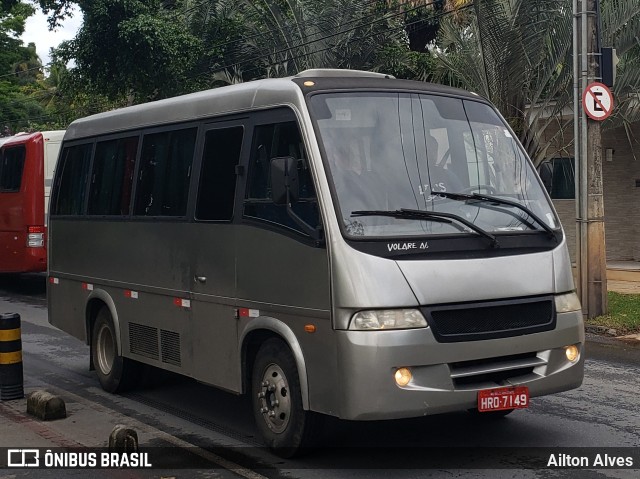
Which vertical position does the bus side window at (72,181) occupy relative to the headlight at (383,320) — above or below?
above

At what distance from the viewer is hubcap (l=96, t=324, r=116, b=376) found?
9734 millimetres

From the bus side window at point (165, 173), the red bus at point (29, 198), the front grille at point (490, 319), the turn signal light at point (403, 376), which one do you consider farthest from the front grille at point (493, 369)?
the red bus at point (29, 198)

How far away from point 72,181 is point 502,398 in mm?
6132

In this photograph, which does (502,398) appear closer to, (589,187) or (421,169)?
(421,169)

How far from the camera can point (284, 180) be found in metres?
6.46

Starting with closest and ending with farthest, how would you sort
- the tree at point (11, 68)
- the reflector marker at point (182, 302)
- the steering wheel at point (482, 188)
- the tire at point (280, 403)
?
1. the tire at point (280, 403)
2. the steering wheel at point (482, 188)
3. the reflector marker at point (182, 302)
4. the tree at point (11, 68)

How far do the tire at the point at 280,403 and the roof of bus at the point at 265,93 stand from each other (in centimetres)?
183

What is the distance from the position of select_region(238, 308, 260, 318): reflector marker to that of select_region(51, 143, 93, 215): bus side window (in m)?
3.75

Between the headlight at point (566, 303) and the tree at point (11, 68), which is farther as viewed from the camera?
the tree at point (11, 68)

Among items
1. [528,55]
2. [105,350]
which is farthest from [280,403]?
[528,55]

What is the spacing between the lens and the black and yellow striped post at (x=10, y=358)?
8.98 metres

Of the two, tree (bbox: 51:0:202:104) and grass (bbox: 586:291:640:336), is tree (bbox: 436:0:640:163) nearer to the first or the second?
grass (bbox: 586:291:640:336)

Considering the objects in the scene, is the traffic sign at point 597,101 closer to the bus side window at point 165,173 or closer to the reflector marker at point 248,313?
the bus side window at point 165,173

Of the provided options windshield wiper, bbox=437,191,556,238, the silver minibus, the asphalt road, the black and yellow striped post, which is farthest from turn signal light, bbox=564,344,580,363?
the black and yellow striped post
